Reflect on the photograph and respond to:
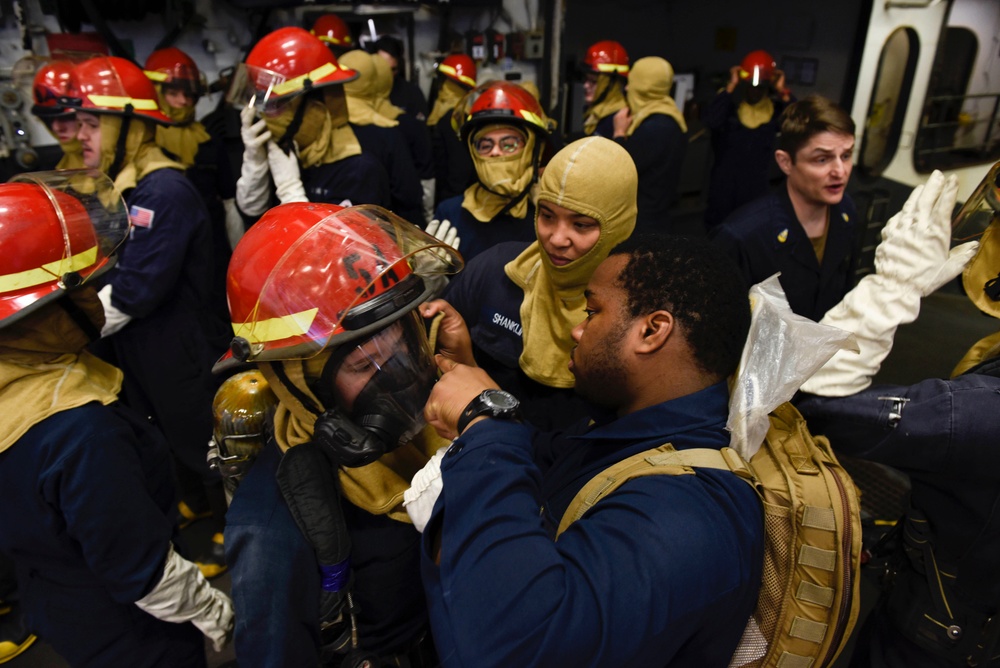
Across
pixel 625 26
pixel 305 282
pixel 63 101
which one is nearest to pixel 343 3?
pixel 63 101

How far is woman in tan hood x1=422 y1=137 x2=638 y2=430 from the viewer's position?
2.01 m

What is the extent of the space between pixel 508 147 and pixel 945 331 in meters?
4.71

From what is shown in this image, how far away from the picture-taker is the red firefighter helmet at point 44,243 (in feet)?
5.21

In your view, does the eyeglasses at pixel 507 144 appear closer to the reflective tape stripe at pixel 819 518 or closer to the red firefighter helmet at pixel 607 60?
the reflective tape stripe at pixel 819 518

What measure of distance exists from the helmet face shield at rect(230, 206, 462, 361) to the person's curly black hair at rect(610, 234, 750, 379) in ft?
1.68

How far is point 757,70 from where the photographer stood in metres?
5.65

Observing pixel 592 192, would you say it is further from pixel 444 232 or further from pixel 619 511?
pixel 619 511

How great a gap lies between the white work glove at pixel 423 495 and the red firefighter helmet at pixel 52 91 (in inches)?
129

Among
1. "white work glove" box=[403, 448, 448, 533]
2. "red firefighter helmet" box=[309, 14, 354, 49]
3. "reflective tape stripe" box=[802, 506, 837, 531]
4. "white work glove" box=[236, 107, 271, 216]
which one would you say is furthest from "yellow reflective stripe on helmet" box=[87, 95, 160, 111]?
"reflective tape stripe" box=[802, 506, 837, 531]

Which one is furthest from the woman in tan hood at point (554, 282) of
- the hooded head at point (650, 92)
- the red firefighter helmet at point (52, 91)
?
the hooded head at point (650, 92)

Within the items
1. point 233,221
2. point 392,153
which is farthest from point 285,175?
point 233,221

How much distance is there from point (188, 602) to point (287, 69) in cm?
284

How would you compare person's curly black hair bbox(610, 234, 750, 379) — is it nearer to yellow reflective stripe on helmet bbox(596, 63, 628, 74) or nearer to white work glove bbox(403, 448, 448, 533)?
white work glove bbox(403, 448, 448, 533)

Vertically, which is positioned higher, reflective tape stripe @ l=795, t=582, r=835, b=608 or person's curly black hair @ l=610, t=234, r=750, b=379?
person's curly black hair @ l=610, t=234, r=750, b=379
